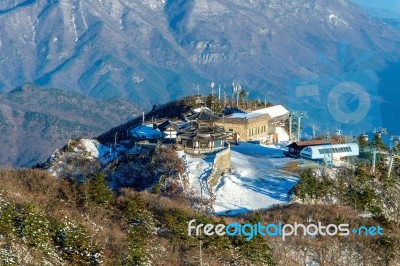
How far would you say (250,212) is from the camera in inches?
1571

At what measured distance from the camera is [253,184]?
1831 inches

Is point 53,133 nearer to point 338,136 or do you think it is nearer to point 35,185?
point 338,136

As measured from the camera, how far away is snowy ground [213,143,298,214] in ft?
142

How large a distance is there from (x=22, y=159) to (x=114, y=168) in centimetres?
13052

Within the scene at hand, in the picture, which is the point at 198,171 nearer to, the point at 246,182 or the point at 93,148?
the point at 246,182

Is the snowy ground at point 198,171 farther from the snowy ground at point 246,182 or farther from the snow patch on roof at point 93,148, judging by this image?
the snow patch on roof at point 93,148

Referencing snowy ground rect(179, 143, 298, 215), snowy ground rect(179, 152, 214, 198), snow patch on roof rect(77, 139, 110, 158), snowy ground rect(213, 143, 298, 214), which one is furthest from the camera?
snow patch on roof rect(77, 139, 110, 158)

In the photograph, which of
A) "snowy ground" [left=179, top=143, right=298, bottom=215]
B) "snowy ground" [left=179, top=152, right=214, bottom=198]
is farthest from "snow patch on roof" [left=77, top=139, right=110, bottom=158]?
"snowy ground" [left=179, top=143, right=298, bottom=215]

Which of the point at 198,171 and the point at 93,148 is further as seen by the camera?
the point at 93,148

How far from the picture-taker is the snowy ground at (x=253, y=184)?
4328 centimetres

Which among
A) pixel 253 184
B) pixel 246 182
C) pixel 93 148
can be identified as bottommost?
pixel 253 184

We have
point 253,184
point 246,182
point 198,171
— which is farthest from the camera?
point 198,171

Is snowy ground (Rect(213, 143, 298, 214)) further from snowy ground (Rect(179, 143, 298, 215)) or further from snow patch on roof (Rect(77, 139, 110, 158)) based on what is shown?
snow patch on roof (Rect(77, 139, 110, 158))

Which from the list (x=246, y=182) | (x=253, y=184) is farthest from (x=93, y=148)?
(x=253, y=184)
